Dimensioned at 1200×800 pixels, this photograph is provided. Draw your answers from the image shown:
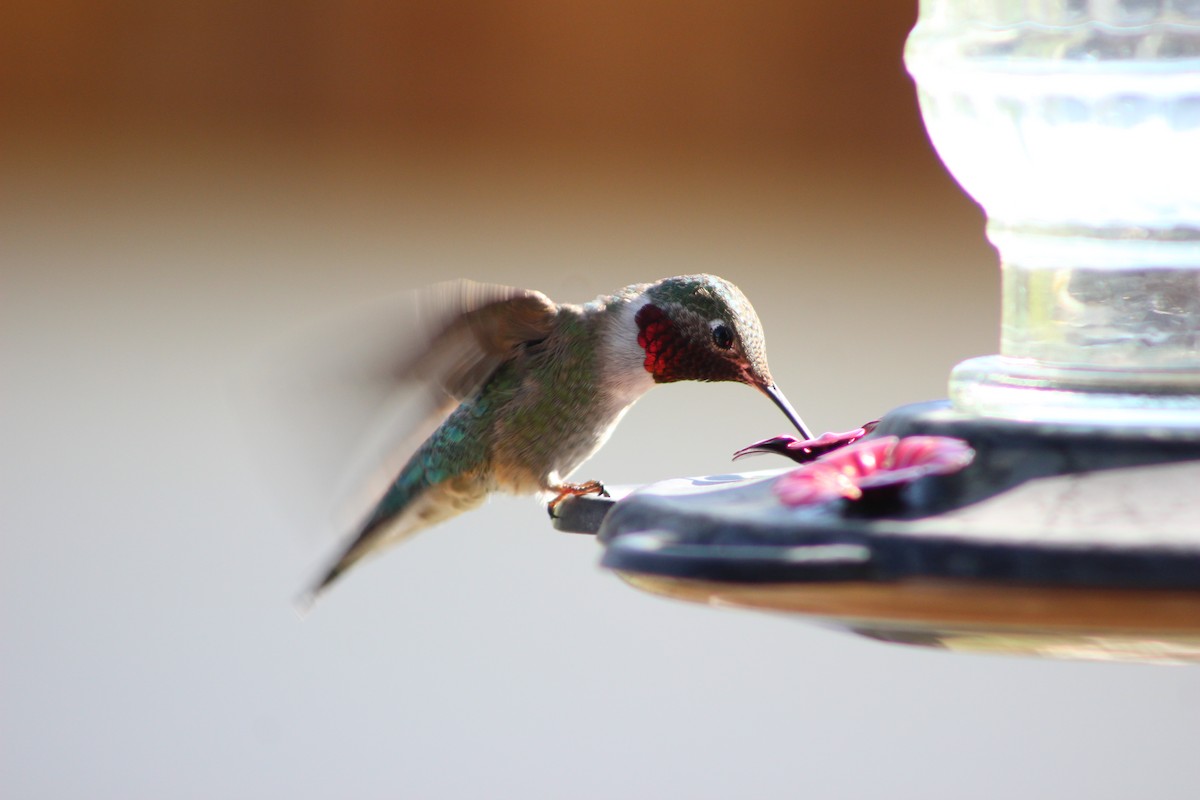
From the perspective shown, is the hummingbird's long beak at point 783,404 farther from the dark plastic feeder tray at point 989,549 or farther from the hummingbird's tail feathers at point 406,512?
the dark plastic feeder tray at point 989,549

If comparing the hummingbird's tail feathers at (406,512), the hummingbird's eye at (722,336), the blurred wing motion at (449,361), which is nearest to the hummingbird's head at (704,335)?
the hummingbird's eye at (722,336)

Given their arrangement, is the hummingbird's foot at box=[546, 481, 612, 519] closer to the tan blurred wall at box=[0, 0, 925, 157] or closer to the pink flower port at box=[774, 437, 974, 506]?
the pink flower port at box=[774, 437, 974, 506]

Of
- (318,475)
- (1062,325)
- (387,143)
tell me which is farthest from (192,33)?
(1062,325)

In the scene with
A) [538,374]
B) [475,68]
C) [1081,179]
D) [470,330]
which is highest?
[475,68]

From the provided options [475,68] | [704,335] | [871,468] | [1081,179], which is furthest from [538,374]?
[475,68]

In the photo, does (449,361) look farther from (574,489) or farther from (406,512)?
(406,512)
